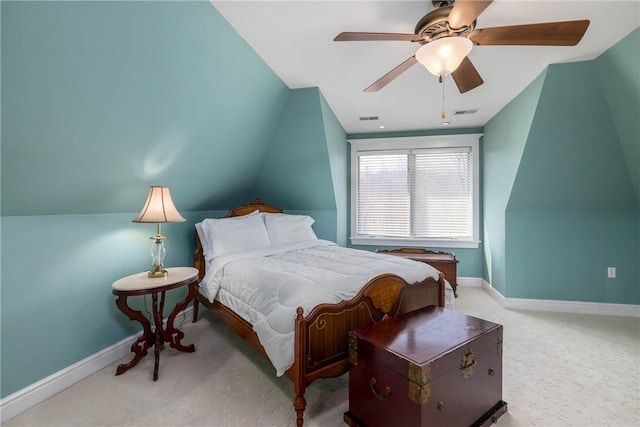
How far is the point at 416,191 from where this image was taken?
461cm

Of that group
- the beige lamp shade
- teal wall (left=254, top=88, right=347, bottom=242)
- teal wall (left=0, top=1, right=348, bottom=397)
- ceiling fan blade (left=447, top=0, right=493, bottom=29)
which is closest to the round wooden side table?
teal wall (left=0, top=1, right=348, bottom=397)

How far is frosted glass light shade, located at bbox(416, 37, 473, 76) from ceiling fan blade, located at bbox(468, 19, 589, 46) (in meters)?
0.10

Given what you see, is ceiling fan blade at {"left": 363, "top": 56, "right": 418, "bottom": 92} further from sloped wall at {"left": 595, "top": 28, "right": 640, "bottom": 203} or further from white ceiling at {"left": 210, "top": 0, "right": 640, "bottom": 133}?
sloped wall at {"left": 595, "top": 28, "right": 640, "bottom": 203}

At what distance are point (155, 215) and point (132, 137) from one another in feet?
1.92

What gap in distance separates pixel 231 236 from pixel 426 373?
222 cm

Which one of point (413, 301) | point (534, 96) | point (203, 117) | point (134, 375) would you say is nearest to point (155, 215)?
point (203, 117)

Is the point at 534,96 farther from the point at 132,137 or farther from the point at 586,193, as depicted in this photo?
the point at 132,137

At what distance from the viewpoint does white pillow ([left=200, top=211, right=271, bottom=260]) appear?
2.89m

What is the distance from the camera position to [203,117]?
2.56 metres

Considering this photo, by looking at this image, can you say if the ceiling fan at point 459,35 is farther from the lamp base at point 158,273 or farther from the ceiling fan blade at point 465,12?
the lamp base at point 158,273

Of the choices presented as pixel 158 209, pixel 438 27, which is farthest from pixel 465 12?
pixel 158 209

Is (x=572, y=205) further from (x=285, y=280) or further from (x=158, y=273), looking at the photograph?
(x=158, y=273)

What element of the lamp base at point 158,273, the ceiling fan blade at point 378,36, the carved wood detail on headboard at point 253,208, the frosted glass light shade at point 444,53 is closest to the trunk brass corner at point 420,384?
the frosted glass light shade at point 444,53

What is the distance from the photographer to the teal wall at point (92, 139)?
1.47 m
